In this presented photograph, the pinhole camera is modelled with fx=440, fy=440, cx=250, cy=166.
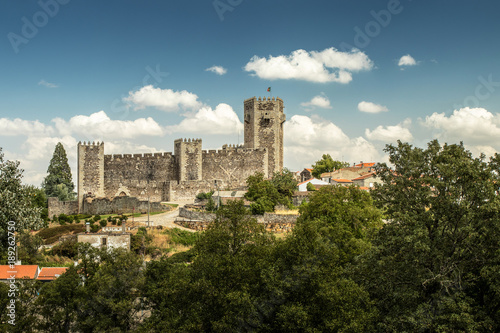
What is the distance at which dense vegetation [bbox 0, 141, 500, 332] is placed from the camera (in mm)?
12633

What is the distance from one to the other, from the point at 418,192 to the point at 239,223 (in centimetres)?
583

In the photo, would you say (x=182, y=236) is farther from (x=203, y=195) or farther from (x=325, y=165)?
(x=325, y=165)

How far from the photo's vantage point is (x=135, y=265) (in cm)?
1633

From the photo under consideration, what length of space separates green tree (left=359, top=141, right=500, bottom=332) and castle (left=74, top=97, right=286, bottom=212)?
1306 inches

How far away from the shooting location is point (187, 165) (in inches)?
1850

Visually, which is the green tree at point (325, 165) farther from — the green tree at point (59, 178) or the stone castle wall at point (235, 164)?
the green tree at point (59, 178)

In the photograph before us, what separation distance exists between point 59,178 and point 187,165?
20390mm

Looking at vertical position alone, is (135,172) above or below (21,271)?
above

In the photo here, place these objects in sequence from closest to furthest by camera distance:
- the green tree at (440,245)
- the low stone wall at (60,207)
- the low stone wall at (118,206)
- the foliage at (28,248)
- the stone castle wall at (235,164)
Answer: the green tree at (440,245) < the foliage at (28,248) < the low stone wall at (118,206) < the low stone wall at (60,207) < the stone castle wall at (235,164)

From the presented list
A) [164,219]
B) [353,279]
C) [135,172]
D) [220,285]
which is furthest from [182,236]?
[220,285]

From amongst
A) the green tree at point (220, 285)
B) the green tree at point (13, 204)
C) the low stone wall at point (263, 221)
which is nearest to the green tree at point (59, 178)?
the low stone wall at point (263, 221)

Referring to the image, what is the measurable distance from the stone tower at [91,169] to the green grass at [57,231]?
385 inches

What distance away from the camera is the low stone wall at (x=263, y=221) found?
33562 mm

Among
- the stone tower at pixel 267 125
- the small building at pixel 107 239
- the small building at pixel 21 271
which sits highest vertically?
the stone tower at pixel 267 125
